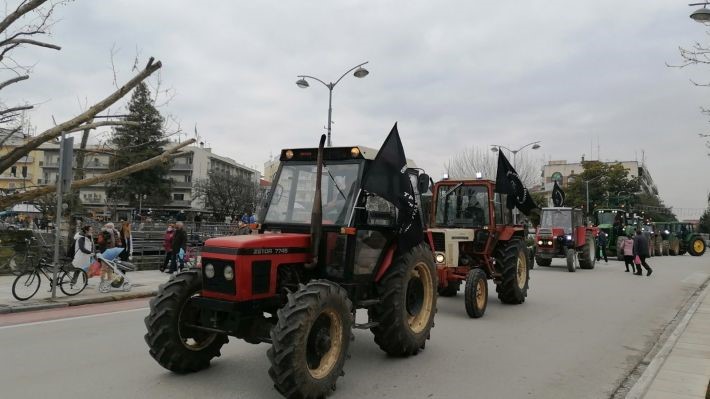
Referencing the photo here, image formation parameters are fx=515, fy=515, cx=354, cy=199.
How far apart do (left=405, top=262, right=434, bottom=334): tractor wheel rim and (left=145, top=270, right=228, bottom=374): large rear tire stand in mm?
2559

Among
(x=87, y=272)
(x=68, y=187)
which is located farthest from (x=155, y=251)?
(x=68, y=187)

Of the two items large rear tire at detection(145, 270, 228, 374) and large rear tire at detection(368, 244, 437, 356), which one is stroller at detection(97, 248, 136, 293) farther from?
large rear tire at detection(368, 244, 437, 356)

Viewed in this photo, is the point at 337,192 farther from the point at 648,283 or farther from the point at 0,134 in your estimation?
the point at 648,283

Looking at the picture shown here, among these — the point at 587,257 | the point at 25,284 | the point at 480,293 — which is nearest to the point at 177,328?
the point at 480,293

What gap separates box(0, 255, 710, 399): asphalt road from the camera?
530cm

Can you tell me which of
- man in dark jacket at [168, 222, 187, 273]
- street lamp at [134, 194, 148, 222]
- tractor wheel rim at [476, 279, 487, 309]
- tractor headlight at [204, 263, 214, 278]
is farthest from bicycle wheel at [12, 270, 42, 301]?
street lamp at [134, 194, 148, 222]

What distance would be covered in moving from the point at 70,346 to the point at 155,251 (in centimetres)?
1607

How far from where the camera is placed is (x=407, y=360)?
254 inches

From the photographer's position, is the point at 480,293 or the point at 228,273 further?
the point at 480,293

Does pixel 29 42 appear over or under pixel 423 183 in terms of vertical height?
over

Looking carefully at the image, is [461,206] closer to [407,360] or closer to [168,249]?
[407,360]

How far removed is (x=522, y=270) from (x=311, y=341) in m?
7.88

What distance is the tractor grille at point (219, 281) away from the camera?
4910 millimetres

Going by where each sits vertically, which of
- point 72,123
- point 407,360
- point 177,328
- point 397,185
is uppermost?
point 72,123
